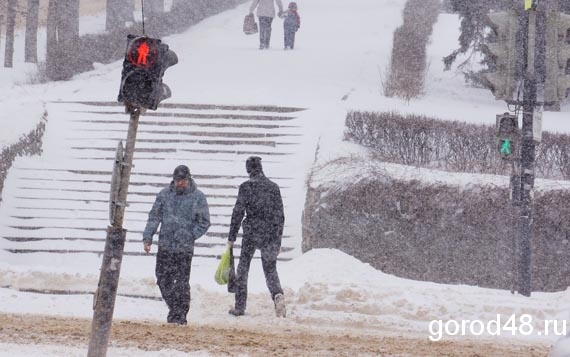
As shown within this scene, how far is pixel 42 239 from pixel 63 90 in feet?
23.4

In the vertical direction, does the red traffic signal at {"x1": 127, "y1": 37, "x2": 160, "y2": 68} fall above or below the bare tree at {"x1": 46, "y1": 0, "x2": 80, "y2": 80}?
below

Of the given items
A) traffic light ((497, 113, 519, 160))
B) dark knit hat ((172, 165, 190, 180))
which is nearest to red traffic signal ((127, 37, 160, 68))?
dark knit hat ((172, 165, 190, 180))

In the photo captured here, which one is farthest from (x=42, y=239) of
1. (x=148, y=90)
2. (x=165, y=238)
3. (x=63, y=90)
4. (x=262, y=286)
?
(x=148, y=90)

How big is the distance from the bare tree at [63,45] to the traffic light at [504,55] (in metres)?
14.4

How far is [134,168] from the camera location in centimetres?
1808

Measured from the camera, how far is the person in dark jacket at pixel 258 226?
1165 centimetres

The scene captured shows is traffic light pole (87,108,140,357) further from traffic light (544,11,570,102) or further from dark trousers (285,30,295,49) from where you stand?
dark trousers (285,30,295,49)

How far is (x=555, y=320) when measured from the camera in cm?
1135

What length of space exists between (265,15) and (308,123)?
10.9 metres

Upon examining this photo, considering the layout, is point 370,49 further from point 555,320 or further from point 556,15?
point 555,320

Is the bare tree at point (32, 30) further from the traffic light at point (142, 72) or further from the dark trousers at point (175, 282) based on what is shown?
the traffic light at point (142, 72)

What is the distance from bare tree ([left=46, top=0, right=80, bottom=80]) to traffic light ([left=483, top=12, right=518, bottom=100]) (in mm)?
14435

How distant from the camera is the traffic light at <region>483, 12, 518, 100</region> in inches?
498

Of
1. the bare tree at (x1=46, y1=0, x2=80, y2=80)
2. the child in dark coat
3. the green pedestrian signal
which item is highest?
the child in dark coat
